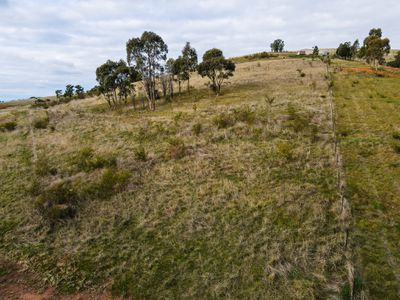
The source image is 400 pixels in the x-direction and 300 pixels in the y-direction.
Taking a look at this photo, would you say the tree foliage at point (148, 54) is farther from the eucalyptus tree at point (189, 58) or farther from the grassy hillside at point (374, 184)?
the grassy hillside at point (374, 184)

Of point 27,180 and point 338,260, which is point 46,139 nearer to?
point 27,180

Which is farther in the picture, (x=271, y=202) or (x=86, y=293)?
(x=271, y=202)

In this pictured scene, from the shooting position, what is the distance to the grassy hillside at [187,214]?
771 centimetres

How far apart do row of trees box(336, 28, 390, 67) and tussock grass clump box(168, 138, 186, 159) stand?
5177 cm

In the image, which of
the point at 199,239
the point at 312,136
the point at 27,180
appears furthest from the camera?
the point at 312,136

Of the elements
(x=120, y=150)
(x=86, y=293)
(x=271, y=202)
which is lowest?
(x=86, y=293)

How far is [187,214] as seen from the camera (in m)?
10.3

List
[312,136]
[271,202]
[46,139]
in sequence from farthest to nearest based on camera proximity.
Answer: [46,139], [312,136], [271,202]

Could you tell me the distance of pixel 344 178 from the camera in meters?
11.8

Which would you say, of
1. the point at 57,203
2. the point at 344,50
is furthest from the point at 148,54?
the point at 344,50

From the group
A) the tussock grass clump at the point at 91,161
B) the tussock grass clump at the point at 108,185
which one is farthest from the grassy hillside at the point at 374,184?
the tussock grass clump at the point at 91,161

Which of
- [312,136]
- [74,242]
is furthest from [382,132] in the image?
[74,242]

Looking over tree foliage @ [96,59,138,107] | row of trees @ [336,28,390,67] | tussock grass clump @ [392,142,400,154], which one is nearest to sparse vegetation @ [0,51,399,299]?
tussock grass clump @ [392,142,400,154]

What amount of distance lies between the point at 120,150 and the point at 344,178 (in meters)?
12.3
